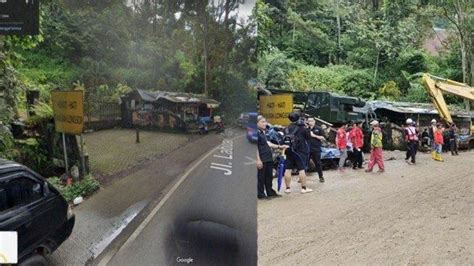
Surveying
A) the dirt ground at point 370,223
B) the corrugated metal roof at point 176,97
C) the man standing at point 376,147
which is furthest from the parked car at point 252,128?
the man standing at point 376,147

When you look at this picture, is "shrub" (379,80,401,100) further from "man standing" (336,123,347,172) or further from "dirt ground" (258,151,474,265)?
"dirt ground" (258,151,474,265)

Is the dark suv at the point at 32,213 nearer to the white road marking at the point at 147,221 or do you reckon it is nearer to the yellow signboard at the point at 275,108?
the white road marking at the point at 147,221

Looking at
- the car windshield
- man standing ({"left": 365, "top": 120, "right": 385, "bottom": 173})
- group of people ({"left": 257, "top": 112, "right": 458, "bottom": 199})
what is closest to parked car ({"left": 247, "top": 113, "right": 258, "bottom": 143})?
the car windshield

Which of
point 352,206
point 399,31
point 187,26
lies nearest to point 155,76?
point 187,26

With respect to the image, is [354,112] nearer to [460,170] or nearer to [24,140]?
[460,170]

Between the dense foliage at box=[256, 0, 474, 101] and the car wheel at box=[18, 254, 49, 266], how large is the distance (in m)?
13.4

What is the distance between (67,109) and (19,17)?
0.69 feet

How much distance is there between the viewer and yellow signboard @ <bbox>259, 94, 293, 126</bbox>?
1271 mm

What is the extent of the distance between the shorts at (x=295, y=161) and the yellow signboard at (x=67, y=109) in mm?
5672

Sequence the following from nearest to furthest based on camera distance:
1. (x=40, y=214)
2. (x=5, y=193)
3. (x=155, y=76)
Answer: (x=5, y=193) → (x=40, y=214) → (x=155, y=76)

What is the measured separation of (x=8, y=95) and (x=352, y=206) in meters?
6.66

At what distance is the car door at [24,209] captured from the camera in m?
0.85

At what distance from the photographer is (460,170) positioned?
36.4ft

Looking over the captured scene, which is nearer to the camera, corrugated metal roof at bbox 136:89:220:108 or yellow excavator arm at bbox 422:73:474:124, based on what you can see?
corrugated metal roof at bbox 136:89:220:108
